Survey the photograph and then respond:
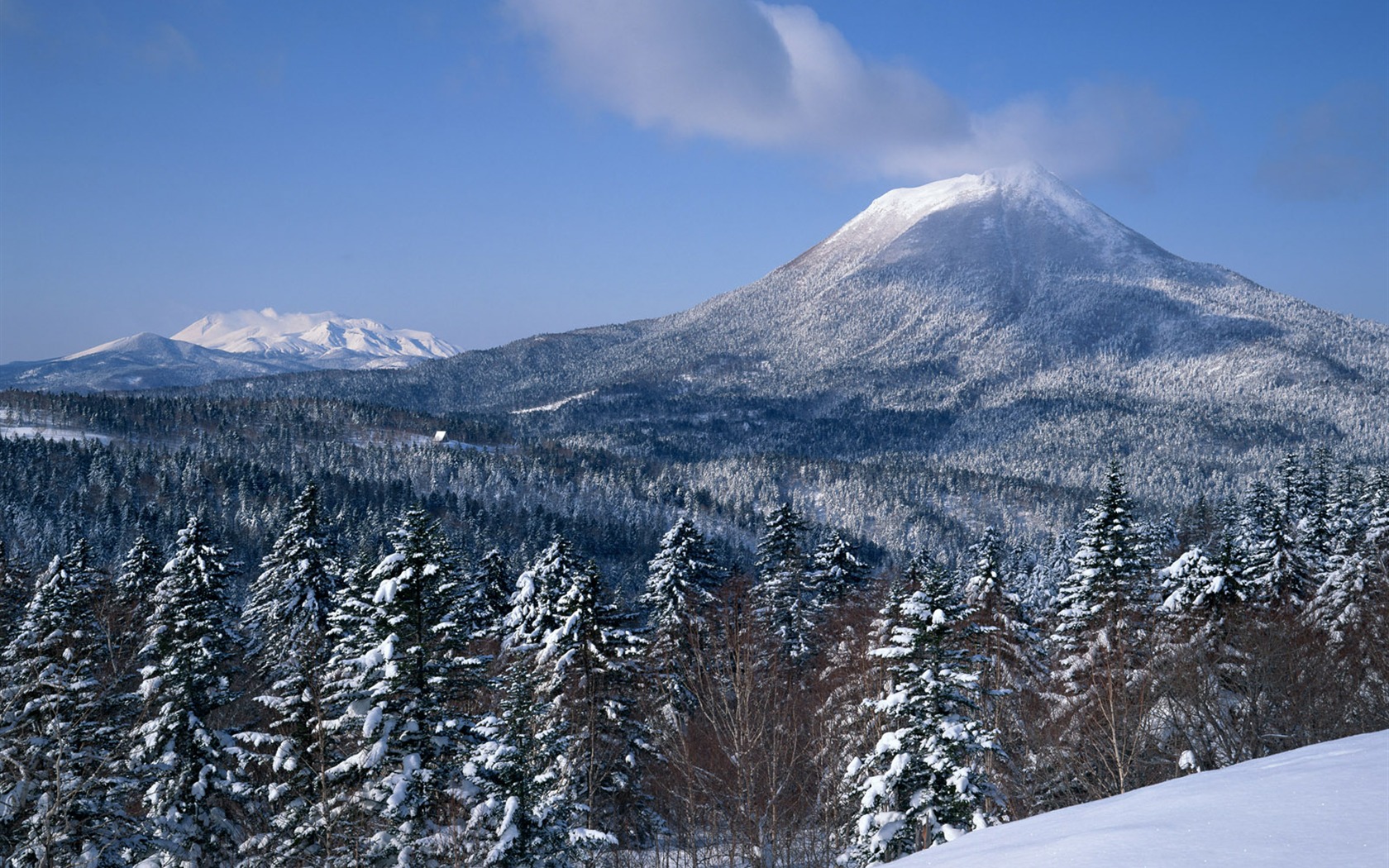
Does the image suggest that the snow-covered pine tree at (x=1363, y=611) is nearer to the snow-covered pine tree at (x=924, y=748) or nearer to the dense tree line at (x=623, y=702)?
the dense tree line at (x=623, y=702)

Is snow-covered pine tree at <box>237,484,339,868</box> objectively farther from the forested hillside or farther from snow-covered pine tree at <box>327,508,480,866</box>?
snow-covered pine tree at <box>327,508,480,866</box>

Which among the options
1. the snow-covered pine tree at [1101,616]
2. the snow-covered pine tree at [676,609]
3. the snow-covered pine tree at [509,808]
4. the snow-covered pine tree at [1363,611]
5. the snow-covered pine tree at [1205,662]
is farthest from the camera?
the snow-covered pine tree at [676,609]

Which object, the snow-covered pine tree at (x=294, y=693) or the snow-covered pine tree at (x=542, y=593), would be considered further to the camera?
the snow-covered pine tree at (x=542, y=593)

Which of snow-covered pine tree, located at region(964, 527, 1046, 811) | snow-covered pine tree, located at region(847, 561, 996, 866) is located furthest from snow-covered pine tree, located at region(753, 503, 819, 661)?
snow-covered pine tree, located at region(847, 561, 996, 866)

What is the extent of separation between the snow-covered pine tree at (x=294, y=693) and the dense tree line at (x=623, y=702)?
4.4 inches

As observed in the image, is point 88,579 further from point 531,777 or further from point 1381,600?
point 1381,600

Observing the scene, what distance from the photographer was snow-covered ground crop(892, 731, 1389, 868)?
4547 millimetres

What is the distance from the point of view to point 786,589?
36812 millimetres

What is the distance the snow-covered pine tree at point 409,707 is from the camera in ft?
45.6

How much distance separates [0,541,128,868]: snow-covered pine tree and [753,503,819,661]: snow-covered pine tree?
25236 mm

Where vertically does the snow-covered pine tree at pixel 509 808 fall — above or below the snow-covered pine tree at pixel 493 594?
above

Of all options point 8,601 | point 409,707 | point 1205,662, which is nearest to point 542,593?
point 409,707

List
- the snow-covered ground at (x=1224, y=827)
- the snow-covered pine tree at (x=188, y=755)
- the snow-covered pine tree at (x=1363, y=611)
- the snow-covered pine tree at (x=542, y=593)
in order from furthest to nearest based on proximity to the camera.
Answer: the snow-covered pine tree at (x=542, y=593) < the snow-covered pine tree at (x=1363, y=611) < the snow-covered pine tree at (x=188, y=755) < the snow-covered ground at (x=1224, y=827)

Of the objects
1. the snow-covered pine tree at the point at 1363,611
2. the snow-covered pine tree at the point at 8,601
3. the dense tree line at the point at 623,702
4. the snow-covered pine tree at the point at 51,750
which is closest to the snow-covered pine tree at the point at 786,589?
the dense tree line at the point at 623,702
